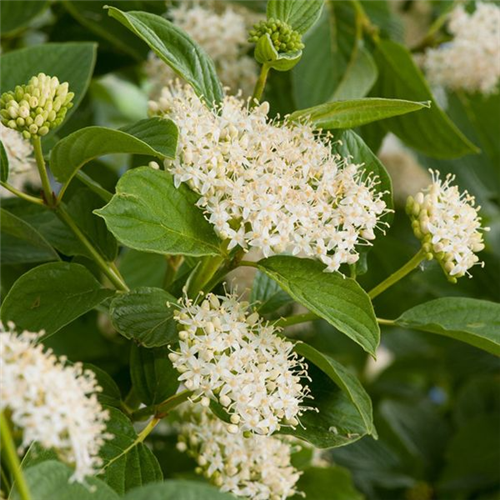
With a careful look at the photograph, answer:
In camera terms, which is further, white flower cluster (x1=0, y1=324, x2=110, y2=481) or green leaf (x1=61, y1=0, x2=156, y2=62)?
Result: green leaf (x1=61, y1=0, x2=156, y2=62)

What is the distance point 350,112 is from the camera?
0.68m

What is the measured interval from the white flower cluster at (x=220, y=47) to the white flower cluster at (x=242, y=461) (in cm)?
46

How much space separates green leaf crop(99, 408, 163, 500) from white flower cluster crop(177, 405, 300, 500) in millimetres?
84

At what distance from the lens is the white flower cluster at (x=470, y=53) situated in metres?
1.18

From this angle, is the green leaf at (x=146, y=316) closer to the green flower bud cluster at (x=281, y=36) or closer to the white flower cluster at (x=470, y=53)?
the green flower bud cluster at (x=281, y=36)

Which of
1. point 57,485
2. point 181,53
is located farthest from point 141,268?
point 57,485

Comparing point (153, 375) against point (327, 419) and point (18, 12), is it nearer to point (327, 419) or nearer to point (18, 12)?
point (327, 419)

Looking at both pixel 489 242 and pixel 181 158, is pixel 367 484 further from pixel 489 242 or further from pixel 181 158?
pixel 181 158

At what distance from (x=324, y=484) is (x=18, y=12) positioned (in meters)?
0.64

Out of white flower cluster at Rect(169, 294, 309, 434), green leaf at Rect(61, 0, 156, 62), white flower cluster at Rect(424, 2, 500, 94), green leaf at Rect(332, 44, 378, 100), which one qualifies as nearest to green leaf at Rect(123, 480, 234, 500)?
white flower cluster at Rect(169, 294, 309, 434)

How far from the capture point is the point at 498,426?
1291 mm

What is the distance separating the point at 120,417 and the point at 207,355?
0.10m

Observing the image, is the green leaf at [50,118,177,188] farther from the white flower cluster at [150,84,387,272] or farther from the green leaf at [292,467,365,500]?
the green leaf at [292,467,365,500]

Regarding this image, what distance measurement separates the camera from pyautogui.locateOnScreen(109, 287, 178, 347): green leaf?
629 millimetres
